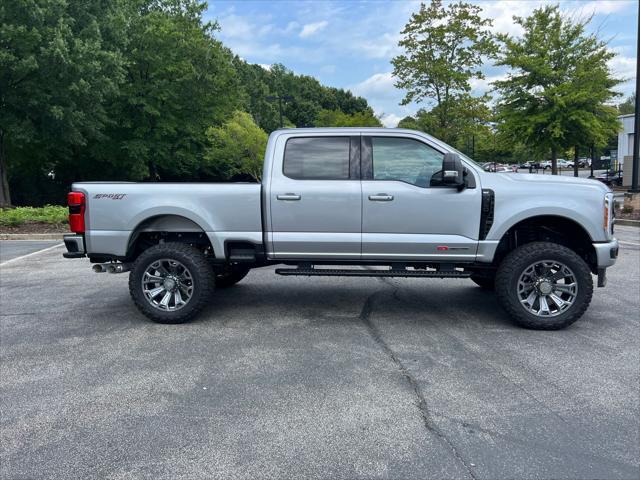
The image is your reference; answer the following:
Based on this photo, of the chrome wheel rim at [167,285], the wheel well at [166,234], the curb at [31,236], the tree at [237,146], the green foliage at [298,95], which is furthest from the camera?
the green foliage at [298,95]

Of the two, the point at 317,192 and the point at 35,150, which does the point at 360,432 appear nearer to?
the point at 317,192

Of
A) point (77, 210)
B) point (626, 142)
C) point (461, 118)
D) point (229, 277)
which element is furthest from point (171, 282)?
point (626, 142)

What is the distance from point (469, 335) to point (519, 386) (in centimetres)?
124

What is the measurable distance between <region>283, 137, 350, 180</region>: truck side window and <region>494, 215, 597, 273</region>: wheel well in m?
1.93

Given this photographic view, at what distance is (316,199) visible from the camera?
17.7 ft

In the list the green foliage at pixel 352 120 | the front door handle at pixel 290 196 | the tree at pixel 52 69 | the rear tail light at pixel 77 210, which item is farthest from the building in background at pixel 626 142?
the rear tail light at pixel 77 210

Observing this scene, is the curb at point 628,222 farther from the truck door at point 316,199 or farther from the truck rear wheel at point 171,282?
the truck rear wheel at point 171,282

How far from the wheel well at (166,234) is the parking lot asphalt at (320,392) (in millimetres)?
815

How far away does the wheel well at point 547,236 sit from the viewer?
5.52 m

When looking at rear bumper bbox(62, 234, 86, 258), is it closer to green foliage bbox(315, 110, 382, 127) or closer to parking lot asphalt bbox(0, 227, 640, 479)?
parking lot asphalt bbox(0, 227, 640, 479)

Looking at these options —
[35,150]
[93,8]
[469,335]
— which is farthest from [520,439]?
[35,150]

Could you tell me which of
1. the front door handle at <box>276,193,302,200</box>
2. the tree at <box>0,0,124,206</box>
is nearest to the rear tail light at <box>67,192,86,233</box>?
the front door handle at <box>276,193,302,200</box>

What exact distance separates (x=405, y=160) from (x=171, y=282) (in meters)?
2.87

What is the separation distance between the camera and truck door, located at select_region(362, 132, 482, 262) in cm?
529
